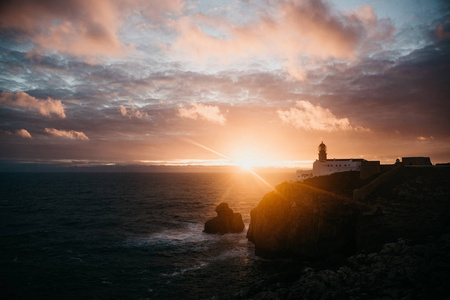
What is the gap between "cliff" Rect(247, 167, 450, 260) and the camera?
24.7 meters

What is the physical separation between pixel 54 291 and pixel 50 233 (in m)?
25.3

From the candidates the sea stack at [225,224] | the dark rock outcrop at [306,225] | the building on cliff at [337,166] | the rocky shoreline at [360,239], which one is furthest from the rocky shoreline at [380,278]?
the sea stack at [225,224]

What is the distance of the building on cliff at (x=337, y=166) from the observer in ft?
139

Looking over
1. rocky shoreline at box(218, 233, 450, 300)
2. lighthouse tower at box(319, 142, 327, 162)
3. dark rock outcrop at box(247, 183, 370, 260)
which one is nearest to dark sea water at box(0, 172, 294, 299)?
dark rock outcrop at box(247, 183, 370, 260)

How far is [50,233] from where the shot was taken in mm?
45406

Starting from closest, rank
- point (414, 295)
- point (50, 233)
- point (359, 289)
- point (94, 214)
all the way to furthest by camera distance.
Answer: point (414, 295)
point (359, 289)
point (50, 233)
point (94, 214)

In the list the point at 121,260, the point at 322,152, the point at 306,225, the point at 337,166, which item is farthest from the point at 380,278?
the point at 322,152

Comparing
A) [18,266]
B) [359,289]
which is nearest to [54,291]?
[18,266]

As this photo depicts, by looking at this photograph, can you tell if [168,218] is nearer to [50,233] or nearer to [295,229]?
[50,233]

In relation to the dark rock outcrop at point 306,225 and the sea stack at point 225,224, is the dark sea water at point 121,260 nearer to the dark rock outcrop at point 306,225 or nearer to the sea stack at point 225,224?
the sea stack at point 225,224

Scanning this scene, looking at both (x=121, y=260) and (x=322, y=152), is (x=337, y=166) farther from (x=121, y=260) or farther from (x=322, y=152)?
(x=121, y=260)

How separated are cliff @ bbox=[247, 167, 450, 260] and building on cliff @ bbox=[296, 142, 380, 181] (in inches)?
195

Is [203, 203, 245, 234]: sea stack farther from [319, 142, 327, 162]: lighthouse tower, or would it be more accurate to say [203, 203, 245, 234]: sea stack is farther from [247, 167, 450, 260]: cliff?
[319, 142, 327, 162]: lighthouse tower

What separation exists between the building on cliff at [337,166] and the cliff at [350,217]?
195 inches
